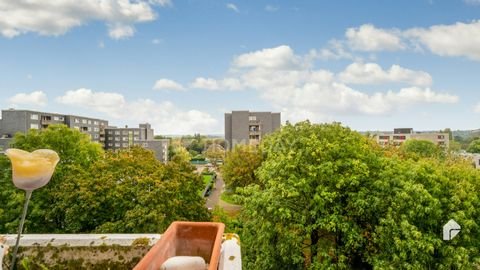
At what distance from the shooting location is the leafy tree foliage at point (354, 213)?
29.6ft

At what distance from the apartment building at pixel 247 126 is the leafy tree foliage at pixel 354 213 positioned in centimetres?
3113

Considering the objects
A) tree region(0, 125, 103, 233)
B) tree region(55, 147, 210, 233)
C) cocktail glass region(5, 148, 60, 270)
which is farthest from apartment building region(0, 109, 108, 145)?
cocktail glass region(5, 148, 60, 270)

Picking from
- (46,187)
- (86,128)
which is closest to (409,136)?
(86,128)

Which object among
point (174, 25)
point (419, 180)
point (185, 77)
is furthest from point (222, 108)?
point (419, 180)

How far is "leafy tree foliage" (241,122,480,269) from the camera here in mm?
9008

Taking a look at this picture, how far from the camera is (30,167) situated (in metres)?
2.23

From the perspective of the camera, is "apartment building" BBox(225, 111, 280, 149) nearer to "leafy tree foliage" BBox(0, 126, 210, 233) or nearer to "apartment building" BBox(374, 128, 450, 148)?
"leafy tree foliage" BBox(0, 126, 210, 233)

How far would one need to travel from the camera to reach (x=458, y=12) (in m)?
18.8

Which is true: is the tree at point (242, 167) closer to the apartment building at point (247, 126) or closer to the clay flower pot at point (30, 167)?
the apartment building at point (247, 126)

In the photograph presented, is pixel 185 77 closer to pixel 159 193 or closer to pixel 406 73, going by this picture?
pixel 159 193

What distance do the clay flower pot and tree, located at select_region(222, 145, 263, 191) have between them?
69.2ft

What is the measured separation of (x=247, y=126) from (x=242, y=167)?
1884 cm

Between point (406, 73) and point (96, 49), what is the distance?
20222mm

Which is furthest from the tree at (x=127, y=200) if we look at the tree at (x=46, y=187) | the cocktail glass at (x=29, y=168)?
the cocktail glass at (x=29, y=168)
